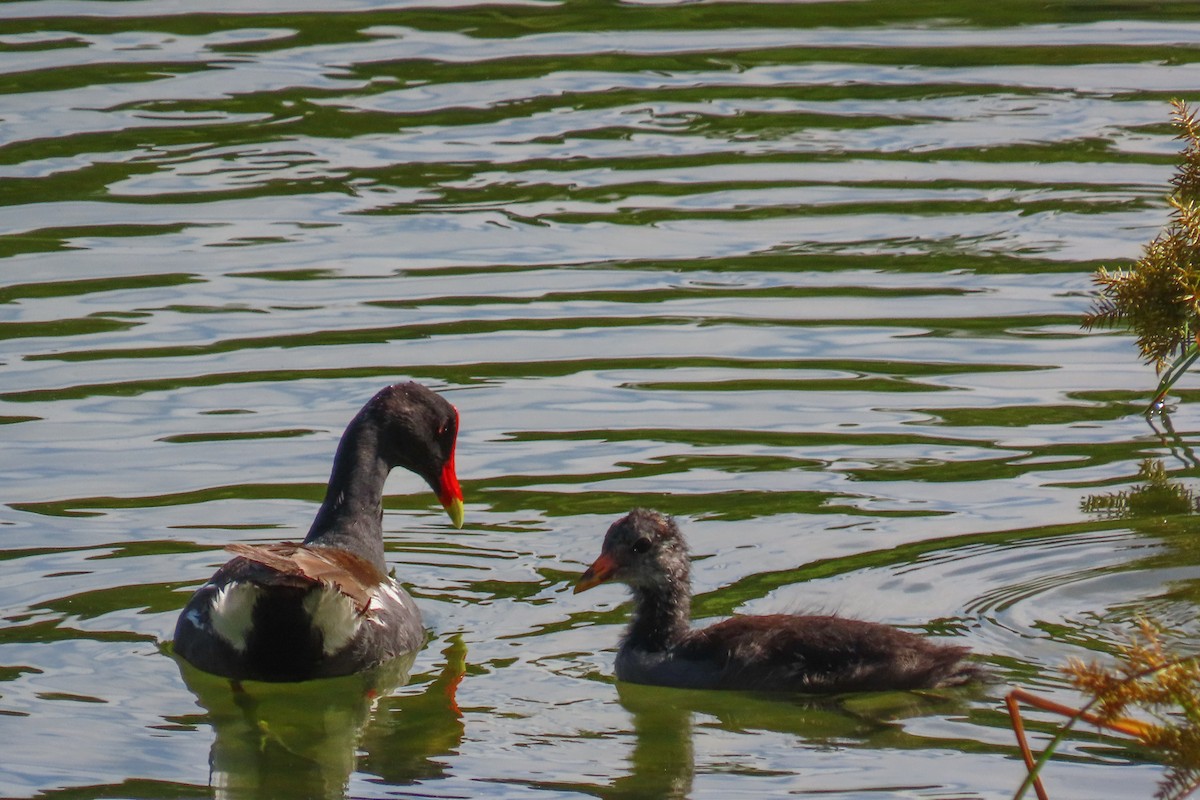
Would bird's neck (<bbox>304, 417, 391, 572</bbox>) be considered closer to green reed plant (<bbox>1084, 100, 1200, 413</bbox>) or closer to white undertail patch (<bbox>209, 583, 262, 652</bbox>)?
white undertail patch (<bbox>209, 583, 262, 652</bbox>)

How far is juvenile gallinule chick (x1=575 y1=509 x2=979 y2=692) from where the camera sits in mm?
7422

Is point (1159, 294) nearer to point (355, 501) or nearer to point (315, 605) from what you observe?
point (355, 501)

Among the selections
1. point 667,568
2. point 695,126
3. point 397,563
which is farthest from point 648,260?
point 667,568

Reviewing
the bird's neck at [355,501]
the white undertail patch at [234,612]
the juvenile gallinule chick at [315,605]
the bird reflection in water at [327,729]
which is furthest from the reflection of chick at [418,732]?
the bird's neck at [355,501]

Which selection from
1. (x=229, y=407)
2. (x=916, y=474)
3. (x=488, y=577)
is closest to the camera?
(x=488, y=577)

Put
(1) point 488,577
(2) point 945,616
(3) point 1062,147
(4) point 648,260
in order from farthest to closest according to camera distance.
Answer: (3) point 1062,147, (4) point 648,260, (1) point 488,577, (2) point 945,616

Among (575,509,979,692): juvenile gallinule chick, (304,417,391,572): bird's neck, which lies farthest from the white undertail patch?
(575,509,979,692): juvenile gallinule chick

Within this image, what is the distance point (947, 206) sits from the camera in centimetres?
1405

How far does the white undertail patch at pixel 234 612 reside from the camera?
24.8 feet

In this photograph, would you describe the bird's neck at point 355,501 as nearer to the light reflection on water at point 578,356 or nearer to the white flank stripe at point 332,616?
the light reflection on water at point 578,356

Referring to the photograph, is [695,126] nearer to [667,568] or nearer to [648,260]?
[648,260]

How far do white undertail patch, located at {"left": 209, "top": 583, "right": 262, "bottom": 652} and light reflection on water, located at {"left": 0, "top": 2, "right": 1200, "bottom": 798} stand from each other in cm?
28

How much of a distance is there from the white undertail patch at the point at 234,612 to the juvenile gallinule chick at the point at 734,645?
1297 millimetres

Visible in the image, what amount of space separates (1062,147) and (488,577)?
7.70 m
